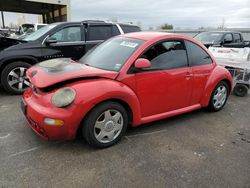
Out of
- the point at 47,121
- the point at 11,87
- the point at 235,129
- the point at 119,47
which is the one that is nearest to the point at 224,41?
the point at 235,129

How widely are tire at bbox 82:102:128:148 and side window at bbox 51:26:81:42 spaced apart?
12.0 feet

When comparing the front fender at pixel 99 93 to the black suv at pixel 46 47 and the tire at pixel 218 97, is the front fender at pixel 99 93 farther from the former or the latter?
the black suv at pixel 46 47

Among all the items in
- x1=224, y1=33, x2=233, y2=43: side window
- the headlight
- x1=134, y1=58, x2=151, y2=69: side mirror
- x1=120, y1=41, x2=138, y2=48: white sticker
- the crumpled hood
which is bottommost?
the headlight

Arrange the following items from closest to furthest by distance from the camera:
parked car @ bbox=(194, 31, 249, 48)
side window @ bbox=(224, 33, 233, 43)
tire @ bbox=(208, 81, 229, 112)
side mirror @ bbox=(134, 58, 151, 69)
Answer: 1. side mirror @ bbox=(134, 58, 151, 69)
2. tire @ bbox=(208, 81, 229, 112)
3. parked car @ bbox=(194, 31, 249, 48)
4. side window @ bbox=(224, 33, 233, 43)

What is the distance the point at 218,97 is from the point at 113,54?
244 cm

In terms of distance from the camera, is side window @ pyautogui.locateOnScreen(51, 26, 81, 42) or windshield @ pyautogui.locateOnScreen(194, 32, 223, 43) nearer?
side window @ pyautogui.locateOnScreen(51, 26, 81, 42)

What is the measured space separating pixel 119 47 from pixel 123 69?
1.98 feet

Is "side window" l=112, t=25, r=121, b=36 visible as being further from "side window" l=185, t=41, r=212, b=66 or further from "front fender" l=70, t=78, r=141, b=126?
"front fender" l=70, t=78, r=141, b=126

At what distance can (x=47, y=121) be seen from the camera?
9.25 feet

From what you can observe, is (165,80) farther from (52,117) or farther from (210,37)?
(210,37)

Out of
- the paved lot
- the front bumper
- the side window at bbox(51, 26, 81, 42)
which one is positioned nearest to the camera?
the paved lot

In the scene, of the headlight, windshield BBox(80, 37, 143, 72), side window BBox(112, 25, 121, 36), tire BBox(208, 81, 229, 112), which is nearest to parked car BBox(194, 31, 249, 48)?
side window BBox(112, 25, 121, 36)

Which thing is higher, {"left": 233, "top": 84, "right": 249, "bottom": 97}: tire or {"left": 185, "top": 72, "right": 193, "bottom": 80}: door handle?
{"left": 185, "top": 72, "right": 193, "bottom": 80}: door handle

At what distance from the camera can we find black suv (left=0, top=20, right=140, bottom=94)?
17.8 ft
